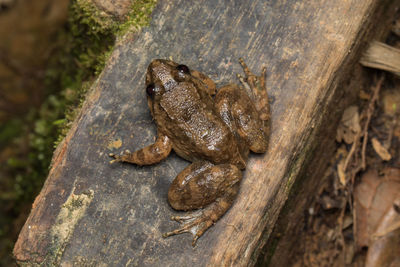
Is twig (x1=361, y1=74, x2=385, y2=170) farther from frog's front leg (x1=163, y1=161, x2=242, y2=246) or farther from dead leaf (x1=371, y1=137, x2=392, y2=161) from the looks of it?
frog's front leg (x1=163, y1=161, x2=242, y2=246)

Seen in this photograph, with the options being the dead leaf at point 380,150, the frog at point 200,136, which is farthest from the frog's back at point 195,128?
the dead leaf at point 380,150

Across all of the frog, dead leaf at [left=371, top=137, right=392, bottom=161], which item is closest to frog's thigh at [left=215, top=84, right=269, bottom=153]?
the frog

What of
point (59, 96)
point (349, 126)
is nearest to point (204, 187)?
point (349, 126)

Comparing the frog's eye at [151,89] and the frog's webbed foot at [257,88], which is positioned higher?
the frog's webbed foot at [257,88]

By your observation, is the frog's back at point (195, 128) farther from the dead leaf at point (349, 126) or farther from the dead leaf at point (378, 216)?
the dead leaf at point (378, 216)

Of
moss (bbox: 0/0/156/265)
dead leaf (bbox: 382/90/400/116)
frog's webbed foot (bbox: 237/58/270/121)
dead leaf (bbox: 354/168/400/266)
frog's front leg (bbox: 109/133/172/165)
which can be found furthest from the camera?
dead leaf (bbox: 382/90/400/116)

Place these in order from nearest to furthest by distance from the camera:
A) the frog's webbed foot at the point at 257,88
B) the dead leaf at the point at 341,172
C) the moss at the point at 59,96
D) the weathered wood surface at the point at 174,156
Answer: the weathered wood surface at the point at 174,156, the frog's webbed foot at the point at 257,88, the moss at the point at 59,96, the dead leaf at the point at 341,172

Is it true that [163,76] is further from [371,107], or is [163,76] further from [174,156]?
[371,107]
